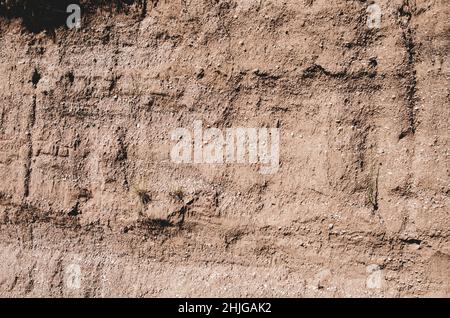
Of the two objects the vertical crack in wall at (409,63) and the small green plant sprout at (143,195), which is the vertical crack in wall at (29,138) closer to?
the small green plant sprout at (143,195)

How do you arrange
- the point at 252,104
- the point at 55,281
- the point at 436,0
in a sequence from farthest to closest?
the point at 55,281 < the point at 252,104 < the point at 436,0

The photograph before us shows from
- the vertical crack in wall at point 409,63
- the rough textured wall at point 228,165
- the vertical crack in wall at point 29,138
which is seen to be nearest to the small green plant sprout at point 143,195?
the rough textured wall at point 228,165

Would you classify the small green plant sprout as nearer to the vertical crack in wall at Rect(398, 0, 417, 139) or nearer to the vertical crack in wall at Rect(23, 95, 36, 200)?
the vertical crack in wall at Rect(23, 95, 36, 200)

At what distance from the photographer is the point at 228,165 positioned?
10.7 ft

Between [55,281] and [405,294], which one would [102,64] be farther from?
[405,294]

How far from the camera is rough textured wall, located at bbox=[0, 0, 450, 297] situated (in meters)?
3.08

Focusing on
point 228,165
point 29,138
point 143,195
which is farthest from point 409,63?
point 29,138

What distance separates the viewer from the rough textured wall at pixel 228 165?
308 cm

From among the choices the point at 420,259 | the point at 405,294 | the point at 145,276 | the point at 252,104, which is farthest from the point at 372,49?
the point at 145,276

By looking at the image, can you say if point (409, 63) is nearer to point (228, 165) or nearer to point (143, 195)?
point (228, 165)

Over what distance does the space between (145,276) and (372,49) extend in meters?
2.36

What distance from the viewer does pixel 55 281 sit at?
11.7 feet

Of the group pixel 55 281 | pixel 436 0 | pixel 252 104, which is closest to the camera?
pixel 436 0

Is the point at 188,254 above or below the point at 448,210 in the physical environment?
below
